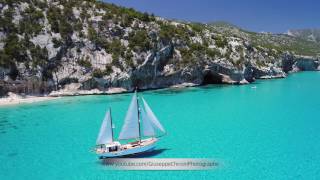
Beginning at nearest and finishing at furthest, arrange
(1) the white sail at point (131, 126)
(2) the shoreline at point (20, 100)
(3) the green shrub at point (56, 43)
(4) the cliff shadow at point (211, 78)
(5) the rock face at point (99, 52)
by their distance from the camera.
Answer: (1) the white sail at point (131, 126) < (2) the shoreline at point (20, 100) < (5) the rock face at point (99, 52) < (3) the green shrub at point (56, 43) < (4) the cliff shadow at point (211, 78)

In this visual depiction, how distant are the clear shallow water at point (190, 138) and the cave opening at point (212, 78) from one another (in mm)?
30786

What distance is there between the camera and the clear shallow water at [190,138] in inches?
918

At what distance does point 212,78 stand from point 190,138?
58.1 m

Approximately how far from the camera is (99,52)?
7444 cm

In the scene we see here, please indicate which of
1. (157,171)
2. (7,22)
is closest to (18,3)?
(7,22)

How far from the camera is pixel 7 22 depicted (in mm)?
69062

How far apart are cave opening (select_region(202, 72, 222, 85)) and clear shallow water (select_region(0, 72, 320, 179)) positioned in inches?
1212

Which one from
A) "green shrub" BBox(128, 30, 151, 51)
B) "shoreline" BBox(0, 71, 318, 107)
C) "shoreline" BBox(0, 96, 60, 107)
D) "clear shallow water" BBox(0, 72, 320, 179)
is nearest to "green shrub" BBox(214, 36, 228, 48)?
"shoreline" BBox(0, 71, 318, 107)

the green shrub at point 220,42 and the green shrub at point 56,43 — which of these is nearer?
the green shrub at point 56,43

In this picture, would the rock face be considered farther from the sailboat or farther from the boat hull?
the boat hull

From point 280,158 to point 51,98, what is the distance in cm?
4644

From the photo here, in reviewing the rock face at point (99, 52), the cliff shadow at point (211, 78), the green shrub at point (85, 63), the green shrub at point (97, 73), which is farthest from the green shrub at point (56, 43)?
the cliff shadow at point (211, 78)

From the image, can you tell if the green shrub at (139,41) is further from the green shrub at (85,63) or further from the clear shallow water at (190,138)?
the clear shallow water at (190,138)

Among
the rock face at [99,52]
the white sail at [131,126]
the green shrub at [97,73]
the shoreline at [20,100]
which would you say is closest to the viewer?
the white sail at [131,126]
